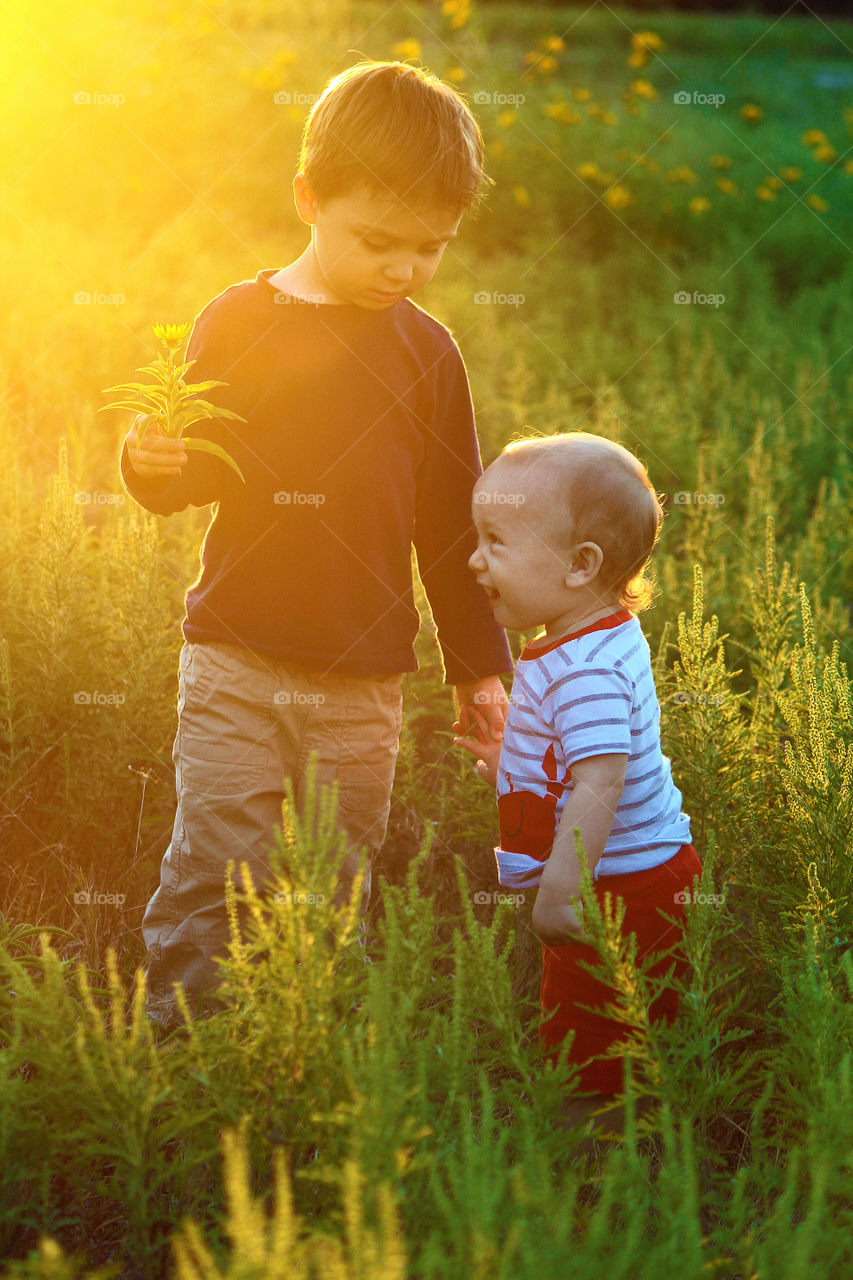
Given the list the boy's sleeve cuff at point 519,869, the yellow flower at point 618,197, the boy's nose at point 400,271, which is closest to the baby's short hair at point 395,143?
the boy's nose at point 400,271

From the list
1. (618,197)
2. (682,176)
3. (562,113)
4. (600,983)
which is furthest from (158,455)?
(562,113)

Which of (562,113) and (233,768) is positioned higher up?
(562,113)

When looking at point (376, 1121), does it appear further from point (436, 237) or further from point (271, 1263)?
point (436, 237)

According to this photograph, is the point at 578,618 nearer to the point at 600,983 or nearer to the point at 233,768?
the point at 600,983

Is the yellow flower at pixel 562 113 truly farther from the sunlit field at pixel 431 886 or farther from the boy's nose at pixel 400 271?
the boy's nose at pixel 400 271

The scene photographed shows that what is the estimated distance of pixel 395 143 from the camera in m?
2.31

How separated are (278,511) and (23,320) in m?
3.76

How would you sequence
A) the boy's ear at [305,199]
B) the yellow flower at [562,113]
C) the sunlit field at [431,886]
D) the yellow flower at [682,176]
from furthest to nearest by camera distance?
the yellow flower at [562,113] → the yellow flower at [682,176] → the boy's ear at [305,199] → the sunlit field at [431,886]

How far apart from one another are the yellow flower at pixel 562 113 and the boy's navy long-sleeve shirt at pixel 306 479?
7.05 m

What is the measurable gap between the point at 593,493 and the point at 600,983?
38.2 inches

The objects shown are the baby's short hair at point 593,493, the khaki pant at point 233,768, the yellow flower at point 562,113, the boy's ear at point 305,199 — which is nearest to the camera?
the baby's short hair at point 593,493

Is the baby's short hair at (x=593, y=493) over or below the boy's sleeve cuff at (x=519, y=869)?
over

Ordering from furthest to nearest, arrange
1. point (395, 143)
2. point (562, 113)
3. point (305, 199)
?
point (562, 113)
point (305, 199)
point (395, 143)

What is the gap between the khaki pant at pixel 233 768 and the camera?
Result: 252 cm
